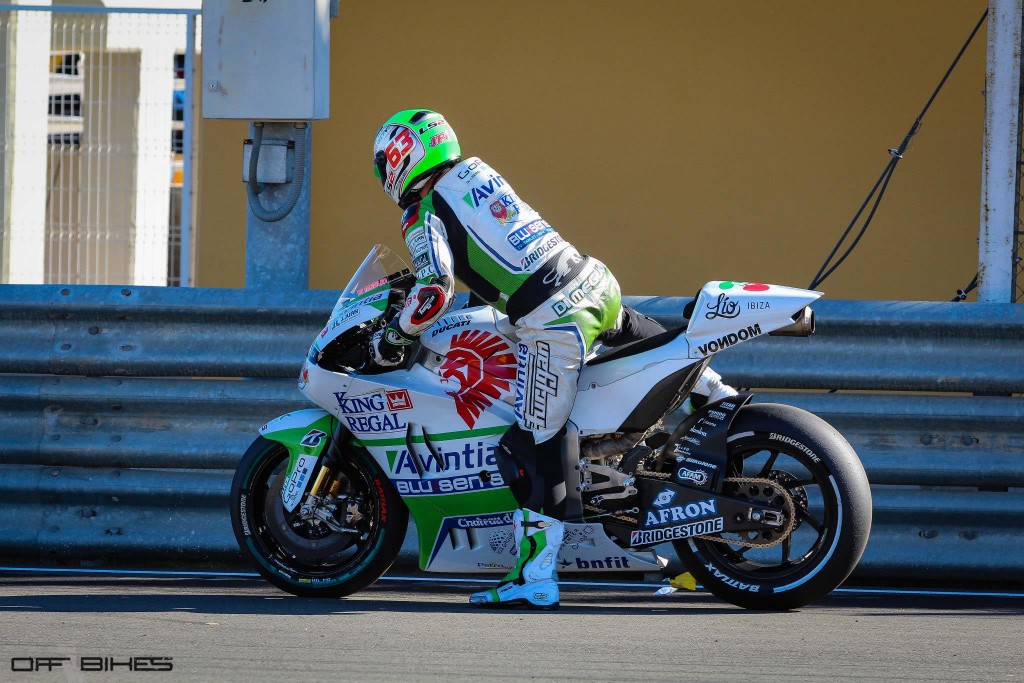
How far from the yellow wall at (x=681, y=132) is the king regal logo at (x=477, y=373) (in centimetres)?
322

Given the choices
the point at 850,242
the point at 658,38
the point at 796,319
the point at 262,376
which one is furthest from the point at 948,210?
the point at 262,376

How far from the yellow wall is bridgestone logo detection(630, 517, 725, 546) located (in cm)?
345

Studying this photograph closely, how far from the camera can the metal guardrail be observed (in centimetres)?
539

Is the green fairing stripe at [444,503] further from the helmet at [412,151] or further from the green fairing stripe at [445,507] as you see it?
the helmet at [412,151]

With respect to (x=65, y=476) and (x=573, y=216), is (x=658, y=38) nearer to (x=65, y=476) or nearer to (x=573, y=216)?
(x=573, y=216)

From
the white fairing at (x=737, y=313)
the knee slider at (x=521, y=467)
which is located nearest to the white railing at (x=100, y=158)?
the knee slider at (x=521, y=467)

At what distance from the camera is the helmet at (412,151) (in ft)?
16.4

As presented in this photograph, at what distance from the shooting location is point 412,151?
4.98 m

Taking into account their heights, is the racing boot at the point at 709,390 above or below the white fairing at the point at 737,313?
below

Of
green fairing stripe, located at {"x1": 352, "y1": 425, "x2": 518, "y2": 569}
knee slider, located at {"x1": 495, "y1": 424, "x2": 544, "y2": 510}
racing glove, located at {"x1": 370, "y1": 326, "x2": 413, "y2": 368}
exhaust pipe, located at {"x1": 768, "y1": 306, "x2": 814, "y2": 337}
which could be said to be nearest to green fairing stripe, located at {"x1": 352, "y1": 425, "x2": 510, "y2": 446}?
green fairing stripe, located at {"x1": 352, "y1": 425, "x2": 518, "y2": 569}

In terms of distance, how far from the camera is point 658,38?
8188 millimetres

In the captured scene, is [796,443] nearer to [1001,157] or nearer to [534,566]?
[534,566]

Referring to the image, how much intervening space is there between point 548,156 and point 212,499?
3.38 metres

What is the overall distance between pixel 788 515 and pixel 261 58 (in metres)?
2.82
